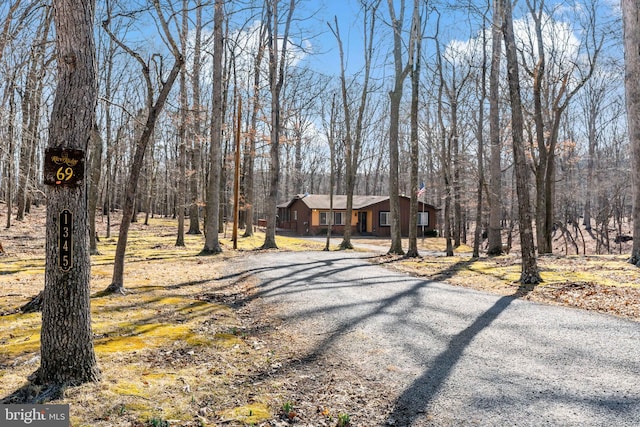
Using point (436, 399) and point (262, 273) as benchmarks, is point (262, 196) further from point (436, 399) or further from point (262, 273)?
point (436, 399)

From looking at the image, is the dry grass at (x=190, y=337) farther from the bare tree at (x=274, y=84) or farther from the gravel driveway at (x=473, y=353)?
the bare tree at (x=274, y=84)

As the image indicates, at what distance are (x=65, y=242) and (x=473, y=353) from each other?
4.25 meters

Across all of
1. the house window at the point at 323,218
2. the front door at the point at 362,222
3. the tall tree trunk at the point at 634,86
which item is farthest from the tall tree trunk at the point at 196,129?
the front door at the point at 362,222

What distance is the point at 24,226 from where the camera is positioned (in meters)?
22.0

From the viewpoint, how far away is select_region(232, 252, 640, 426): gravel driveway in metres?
3.34

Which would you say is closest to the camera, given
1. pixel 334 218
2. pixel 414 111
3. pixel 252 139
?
pixel 414 111

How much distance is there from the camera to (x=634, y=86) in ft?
37.2

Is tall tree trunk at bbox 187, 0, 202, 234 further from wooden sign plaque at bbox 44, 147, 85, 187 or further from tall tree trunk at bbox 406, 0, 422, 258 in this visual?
wooden sign plaque at bbox 44, 147, 85, 187

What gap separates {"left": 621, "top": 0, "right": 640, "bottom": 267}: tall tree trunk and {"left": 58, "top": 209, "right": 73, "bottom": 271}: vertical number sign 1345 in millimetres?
12869

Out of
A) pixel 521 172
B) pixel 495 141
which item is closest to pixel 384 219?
pixel 495 141

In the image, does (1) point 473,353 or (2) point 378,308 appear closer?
(1) point 473,353

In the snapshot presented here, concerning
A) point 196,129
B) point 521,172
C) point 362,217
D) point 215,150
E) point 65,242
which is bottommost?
point 65,242

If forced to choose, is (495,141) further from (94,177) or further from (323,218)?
(323,218)

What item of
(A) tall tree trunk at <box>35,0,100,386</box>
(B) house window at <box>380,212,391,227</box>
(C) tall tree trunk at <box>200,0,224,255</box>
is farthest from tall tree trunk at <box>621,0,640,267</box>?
(B) house window at <box>380,212,391,227</box>
